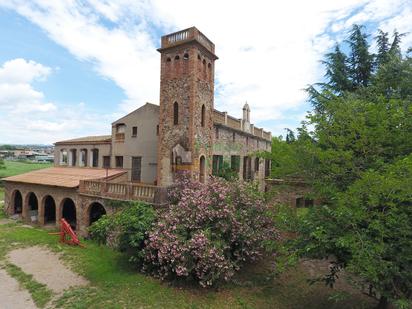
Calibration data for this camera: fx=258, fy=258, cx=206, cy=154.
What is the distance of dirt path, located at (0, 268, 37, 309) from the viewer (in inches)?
370

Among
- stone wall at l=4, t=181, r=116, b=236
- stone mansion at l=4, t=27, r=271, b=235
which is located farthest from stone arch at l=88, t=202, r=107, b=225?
stone wall at l=4, t=181, r=116, b=236

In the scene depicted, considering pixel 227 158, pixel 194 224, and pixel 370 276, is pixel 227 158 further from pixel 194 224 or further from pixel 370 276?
pixel 370 276

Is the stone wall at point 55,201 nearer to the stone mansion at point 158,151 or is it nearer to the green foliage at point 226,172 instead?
the stone mansion at point 158,151

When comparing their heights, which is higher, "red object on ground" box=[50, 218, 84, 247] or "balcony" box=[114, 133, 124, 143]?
"balcony" box=[114, 133, 124, 143]

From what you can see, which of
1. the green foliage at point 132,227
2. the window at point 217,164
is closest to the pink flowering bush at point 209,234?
the green foliage at point 132,227

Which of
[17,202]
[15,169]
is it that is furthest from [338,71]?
[15,169]

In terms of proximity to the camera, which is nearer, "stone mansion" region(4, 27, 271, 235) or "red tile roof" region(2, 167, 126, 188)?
"stone mansion" region(4, 27, 271, 235)

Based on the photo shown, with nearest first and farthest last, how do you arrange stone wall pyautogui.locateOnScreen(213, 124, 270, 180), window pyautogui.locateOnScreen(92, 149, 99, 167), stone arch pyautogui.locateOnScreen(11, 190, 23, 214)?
stone wall pyautogui.locateOnScreen(213, 124, 270, 180), stone arch pyautogui.locateOnScreen(11, 190, 23, 214), window pyautogui.locateOnScreen(92, 149, 99, 167)

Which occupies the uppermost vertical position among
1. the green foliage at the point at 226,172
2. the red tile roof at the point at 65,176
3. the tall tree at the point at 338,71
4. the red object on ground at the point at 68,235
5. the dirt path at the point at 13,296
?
the tall tree at the point at 338,71

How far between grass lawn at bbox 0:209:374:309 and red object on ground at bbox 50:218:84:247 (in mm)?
2646

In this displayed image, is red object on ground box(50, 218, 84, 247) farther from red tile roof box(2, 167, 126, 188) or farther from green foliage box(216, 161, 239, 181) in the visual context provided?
green foliage box(216, 161, 239, 181)

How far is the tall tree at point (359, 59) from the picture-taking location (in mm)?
16906

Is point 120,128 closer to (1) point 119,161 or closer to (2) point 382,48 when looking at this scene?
(1) point 119,161

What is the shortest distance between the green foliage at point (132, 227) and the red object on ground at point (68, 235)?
2635 mm
